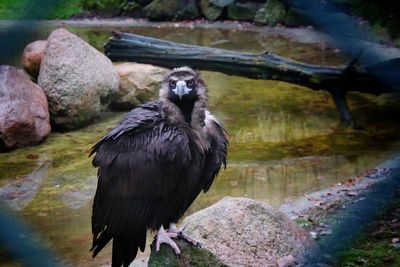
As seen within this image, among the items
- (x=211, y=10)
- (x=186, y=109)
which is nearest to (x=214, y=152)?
(x=186, y=109)

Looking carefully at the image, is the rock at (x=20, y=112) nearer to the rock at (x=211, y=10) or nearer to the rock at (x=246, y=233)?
the rock at (x=246, y=233)

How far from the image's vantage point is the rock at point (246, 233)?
369 cm

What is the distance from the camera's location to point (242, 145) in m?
6.20

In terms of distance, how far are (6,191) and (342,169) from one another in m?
2.70

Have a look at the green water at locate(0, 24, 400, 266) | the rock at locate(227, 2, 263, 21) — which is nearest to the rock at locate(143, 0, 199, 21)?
the rock at locate(227, 2, 263, 21)

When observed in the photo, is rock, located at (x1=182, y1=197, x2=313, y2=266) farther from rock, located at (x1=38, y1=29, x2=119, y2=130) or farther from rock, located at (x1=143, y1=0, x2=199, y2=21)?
rock, located at (x1=143, y1=0, x2=199, y2=21)

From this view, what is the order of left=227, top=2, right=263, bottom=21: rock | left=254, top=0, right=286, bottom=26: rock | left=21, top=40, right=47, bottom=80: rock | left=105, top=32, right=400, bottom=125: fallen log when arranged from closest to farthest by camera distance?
left=105, top=32, right=400, bottom=125: fallen log
left=21, top=40, right=47, bottom=80: rock
left=254, top=0, right=286, bottom=26: rock
left=227, top=2, right=263, bottom=21: rock

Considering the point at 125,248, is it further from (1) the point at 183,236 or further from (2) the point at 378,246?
(2) the point at 378,246

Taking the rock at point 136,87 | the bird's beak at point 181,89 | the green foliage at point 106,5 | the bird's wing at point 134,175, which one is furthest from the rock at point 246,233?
the green foliage at point 106,5

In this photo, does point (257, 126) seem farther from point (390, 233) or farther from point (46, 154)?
point (390, 233)

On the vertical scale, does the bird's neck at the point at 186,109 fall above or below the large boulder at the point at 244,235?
above

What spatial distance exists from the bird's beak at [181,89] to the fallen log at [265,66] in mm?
2874

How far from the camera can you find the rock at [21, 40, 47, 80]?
7.66 m

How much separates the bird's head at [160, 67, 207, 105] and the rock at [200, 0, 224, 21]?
363 inches
